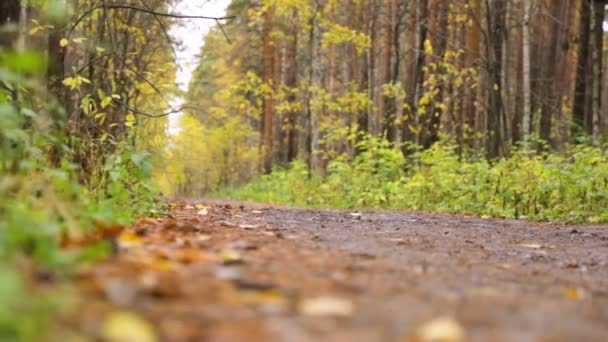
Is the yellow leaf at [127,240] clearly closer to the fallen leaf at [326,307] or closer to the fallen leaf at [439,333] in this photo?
the fallen leaf at [326,307]

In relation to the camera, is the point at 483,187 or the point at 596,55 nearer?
the point at 483,187

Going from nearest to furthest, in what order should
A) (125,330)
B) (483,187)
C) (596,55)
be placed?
(125,330), (483,187), (596,55)

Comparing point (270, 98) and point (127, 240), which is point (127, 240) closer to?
point (127, 240)

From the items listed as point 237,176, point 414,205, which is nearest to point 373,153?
point 414,205

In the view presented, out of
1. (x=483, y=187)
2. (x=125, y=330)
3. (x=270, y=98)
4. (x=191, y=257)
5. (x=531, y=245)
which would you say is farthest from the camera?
(x=270, y=98)

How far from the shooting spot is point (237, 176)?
29.8 meters

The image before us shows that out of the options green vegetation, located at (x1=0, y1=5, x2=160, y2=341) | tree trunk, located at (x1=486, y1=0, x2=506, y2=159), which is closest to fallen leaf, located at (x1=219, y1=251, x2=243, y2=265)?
green vegetation, located at (x1=0, y1=5, x2=160, y2=341)

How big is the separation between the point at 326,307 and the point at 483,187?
27.3ft

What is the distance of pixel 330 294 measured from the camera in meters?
1.91

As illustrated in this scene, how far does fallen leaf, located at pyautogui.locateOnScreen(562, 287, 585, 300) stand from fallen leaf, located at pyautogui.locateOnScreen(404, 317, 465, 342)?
3.24 feet

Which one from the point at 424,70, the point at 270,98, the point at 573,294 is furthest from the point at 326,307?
the point at 270,98

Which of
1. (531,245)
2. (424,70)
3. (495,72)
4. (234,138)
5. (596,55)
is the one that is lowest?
(531,245)

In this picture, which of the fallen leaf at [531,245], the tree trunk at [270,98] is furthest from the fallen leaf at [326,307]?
the tree trunk at [270,98]

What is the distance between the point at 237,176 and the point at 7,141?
2659 centimetres
